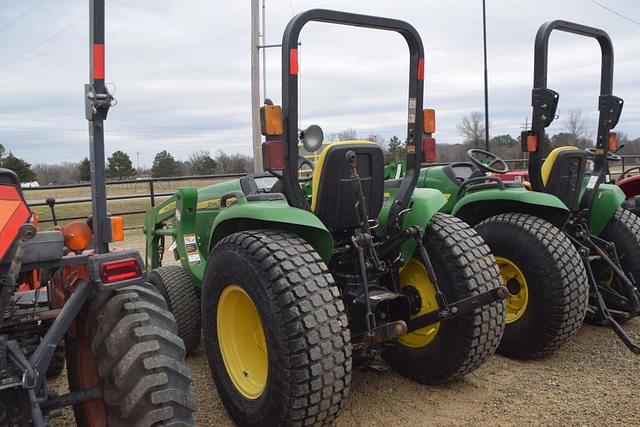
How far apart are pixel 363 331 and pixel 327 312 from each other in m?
0.53

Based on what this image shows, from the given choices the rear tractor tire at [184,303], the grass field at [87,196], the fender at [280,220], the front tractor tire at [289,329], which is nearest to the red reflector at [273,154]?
the fender at [280,220]

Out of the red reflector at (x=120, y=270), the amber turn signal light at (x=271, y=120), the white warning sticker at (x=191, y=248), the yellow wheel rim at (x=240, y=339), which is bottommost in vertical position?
the yellow wheel rim at (x=240, y=339)

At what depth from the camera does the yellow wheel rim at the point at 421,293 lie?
11.3 feet

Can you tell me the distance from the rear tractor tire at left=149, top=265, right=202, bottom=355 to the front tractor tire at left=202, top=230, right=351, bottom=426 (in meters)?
1.12

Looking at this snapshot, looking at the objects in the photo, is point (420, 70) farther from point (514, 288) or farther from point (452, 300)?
point (514, 288)

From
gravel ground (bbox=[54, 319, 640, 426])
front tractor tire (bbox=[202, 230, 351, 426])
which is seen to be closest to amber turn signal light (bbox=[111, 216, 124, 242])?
front tractor tire (bbox=[202, 230, 351, 426])

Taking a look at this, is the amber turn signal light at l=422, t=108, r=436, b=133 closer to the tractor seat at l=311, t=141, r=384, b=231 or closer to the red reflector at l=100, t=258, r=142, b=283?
the tractor seat at l=311, t=141, r=384, b=231

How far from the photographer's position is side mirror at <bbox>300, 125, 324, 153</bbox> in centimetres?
412

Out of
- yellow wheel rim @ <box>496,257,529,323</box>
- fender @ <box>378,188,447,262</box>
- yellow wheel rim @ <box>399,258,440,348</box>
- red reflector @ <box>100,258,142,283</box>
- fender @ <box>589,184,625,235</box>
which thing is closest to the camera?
red reflector @ <box>100,258,142,283</box>

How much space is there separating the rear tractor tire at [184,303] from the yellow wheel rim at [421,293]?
1553 millimetres

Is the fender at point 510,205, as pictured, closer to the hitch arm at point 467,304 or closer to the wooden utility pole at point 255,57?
the hitch arm at point 467,304

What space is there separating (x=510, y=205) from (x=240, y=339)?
229 cm

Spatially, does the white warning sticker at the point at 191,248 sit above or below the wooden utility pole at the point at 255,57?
below

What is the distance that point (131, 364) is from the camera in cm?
212
